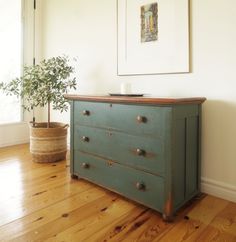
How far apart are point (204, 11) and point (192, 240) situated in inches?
63.1

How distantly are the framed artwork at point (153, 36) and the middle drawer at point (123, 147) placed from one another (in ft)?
2.45

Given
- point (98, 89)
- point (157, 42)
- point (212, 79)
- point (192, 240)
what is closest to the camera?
point (192, 240)

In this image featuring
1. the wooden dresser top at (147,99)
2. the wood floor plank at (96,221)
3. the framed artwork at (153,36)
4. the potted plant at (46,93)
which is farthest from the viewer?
the potted plant at (46,93)

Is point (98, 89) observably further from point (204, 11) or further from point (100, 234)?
point (100, 234)

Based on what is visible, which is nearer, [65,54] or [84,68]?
[84,68]

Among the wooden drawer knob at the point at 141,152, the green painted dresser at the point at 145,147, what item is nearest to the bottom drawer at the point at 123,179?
the green painted dresser at the point at 145,147

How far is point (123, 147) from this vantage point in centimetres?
171

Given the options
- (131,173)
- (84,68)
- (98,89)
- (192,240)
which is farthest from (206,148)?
(84,68)

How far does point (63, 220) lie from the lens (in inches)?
57.5

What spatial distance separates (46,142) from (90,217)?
1.27 meters

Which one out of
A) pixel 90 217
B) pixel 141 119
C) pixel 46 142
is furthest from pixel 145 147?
pixel 46 142

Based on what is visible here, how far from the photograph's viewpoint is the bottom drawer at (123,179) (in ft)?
5.00

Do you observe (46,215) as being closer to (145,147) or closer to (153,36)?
(145,147)

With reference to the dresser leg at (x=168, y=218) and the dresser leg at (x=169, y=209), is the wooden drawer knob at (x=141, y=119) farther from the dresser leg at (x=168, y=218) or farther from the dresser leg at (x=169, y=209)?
the dresser leg at (x=168, y=218)
